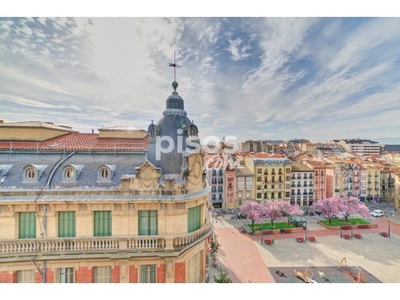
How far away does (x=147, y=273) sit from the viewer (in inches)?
200

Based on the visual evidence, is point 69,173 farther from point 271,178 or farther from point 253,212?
point 271,178

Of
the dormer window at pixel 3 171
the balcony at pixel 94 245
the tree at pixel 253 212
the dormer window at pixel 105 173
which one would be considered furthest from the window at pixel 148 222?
the tree at pixel 253 212

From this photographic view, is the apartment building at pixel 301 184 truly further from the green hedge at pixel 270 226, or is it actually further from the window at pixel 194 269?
Answer: the window at pixel 194 269

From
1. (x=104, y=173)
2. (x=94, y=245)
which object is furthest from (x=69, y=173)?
(x=94, y=245)

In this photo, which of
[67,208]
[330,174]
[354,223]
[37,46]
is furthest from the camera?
[330,174]

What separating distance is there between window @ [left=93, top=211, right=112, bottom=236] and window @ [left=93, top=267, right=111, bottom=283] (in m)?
0.88

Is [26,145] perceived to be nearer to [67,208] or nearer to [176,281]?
[67,208]

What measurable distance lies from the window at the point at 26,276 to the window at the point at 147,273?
8.42 ft

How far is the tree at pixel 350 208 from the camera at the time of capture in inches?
527

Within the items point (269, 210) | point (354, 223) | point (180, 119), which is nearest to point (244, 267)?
point (269, 210)

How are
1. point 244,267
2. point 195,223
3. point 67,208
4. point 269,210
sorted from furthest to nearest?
point 269,210, point 244,267, point 195,223, point 67,208

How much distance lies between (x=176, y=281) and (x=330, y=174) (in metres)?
16.2

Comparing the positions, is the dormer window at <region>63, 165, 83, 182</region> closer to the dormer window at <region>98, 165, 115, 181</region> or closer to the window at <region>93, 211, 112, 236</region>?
the dormer window at <region>98, 165, 115, 181</region>

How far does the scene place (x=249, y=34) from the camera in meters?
5.95
